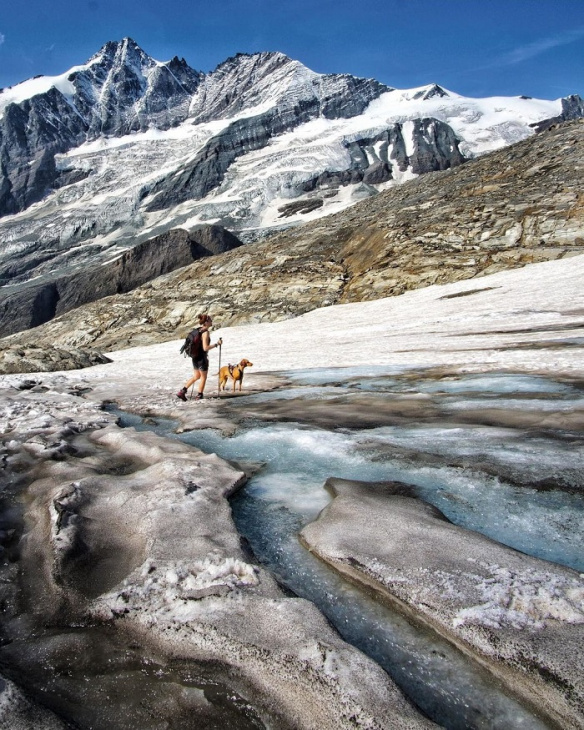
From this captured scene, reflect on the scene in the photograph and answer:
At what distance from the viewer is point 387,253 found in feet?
123

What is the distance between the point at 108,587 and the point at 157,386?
1028 centimetres

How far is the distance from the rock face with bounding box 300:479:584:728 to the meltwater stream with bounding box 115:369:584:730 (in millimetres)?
119

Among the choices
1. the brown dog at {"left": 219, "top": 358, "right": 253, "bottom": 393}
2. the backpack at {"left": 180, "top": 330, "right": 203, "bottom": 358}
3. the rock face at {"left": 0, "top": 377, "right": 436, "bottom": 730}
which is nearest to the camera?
the rock face at {"left": 0, "top": 377, "right": 436, "bottom": 730}

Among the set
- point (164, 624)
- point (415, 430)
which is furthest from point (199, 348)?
point (164, 624)

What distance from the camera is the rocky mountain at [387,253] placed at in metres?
33.5

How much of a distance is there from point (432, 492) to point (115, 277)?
295ft

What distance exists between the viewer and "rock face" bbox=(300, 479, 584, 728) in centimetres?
220

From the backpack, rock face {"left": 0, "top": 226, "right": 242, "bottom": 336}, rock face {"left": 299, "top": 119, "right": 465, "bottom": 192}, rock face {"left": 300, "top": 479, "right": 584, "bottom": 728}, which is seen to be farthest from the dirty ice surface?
rock face {"left": 299, "top": 119, "right": 465, "bottom": 192}

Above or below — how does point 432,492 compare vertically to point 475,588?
below

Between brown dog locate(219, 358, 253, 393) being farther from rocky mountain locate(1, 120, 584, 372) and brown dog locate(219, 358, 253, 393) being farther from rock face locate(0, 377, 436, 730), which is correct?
rocky mountain locate(1, 120, 584, 372)

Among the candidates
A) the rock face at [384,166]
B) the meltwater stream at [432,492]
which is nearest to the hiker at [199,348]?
the meltwater stream at [432,492]

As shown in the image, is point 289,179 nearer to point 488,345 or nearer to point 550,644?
point 488,345

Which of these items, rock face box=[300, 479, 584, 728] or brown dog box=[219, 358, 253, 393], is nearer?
rock face box=[300, 479, 584, 728]

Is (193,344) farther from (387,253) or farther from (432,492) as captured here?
(387,253)
